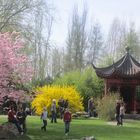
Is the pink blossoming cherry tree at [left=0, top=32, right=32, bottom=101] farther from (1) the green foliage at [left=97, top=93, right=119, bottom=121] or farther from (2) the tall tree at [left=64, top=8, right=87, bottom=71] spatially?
(2) the tall tree at [left=64, top=8, right=87, bottom=71]

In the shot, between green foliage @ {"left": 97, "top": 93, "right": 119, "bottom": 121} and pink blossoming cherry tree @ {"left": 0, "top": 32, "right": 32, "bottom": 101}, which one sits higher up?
pink blossoming cherry tree @ {"left": 0, "top": 32, "right": 32, "bottom": 101}

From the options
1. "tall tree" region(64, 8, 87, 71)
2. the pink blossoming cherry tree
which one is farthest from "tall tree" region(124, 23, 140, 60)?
the pink blossoming cherry tree

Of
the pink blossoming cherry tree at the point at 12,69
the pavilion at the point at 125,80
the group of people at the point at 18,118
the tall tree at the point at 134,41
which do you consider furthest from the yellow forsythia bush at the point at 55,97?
the tall tree at the point at 134,41

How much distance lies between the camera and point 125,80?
140 ft

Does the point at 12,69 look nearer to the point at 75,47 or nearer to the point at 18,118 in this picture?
the point at 18,118

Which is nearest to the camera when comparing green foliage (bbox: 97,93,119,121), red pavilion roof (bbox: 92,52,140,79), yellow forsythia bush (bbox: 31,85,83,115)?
green foliage (bbox: 97,93,119,121)

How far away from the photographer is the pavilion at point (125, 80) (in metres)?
42.0

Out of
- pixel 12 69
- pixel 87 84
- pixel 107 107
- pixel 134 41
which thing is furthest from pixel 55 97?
pixel 134 41

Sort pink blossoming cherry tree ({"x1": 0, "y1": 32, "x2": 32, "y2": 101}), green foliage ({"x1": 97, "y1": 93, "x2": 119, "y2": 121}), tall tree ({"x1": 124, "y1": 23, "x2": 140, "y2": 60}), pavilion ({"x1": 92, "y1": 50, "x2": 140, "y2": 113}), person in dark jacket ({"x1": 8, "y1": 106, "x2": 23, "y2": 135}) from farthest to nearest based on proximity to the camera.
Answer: tall tree ({"x1": 124, "y1": 23, "x2": 140, "y2": 60}) → pavilion ({"x1": 92, "y1": 50, "x2": 140, "y2": 113}) → green foliage ({"x1": 97, "y1": 93, "x2": 119, "y2": 121}) → pink blossoming cherry tree ({"x1": 0, "y1": 32, "x2": 32, "y2": 101}) → person in dark jacket ({"x1": 8, "y1": 106, "x2": 23, "y2": 135})

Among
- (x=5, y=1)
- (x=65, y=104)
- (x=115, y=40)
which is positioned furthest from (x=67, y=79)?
(x=115, y=40)

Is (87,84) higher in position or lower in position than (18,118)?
higher

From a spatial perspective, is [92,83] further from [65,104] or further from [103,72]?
[65,104]

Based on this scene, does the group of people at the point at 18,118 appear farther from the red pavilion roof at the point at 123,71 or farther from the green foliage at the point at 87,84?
the green foliage at the point at 87,84

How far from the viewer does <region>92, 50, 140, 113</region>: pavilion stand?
42.0m
